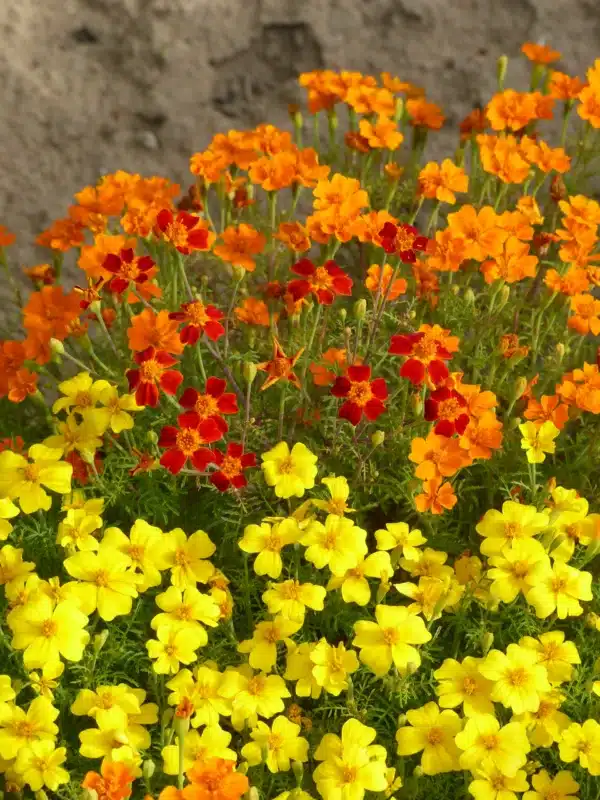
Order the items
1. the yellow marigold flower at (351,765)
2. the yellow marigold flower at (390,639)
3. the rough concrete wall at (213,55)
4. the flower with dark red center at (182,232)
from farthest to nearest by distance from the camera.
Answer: the rough concrete wall at (213,55) → the flower with dark red center at (182,232) → the yellow marigold flower at (390,639) → the yellow marigold flower at (351,765)

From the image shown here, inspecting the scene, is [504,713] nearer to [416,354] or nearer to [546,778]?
[546,778]

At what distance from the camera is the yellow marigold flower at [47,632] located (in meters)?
1.38

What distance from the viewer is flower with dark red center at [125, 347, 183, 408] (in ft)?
4.96

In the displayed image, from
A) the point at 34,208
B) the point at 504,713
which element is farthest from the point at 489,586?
the point at 34,208

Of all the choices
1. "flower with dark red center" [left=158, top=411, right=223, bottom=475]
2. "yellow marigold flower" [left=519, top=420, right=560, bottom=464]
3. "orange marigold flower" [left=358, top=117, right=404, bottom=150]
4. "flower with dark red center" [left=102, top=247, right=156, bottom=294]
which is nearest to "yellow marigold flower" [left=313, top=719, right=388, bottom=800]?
"flower with dark red center" [left=158, top=411, right=223, bottom=475]

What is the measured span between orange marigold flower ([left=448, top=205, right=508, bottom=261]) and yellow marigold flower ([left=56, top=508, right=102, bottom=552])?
32.5 inches

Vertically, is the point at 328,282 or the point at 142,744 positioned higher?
the point at 328,282

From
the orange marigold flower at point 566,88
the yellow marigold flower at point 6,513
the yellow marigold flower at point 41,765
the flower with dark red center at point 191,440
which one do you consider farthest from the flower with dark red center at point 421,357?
the orange marigold flower at point 566,88

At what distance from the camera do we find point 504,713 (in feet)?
5.08

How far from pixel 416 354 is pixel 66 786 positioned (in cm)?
84

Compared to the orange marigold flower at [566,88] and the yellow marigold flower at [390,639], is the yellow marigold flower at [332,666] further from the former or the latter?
the orange marigold flower at [566,88]

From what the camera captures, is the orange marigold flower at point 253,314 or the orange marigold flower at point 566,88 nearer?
the orange marigold flower at point 253,314

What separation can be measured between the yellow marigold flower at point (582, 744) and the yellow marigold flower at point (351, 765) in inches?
10.7

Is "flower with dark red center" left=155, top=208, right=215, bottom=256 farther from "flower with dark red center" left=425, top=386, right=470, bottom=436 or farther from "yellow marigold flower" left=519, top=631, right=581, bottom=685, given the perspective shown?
"yellow marigold flower" left=519, top=631, right=581, bottom=685
